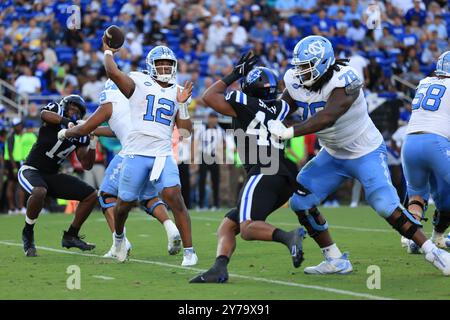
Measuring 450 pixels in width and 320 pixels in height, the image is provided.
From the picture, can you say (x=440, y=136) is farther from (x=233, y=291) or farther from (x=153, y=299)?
(x=153, y=299)

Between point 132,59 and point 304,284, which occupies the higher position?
point 132,59

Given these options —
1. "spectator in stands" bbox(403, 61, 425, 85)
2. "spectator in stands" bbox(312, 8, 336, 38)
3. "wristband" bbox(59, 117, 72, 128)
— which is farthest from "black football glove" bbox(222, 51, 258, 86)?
"spectator in stands" bbox(312, 8, 336, 38)

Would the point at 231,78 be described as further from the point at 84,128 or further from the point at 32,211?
the point at 32,211

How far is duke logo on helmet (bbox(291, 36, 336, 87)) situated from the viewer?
23.9ft

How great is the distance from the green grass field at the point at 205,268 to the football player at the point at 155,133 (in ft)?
2.07

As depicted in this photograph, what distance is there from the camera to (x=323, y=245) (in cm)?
779

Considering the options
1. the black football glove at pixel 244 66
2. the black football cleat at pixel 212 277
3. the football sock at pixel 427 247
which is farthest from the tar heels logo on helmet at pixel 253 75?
the football sock at pixel 427 247

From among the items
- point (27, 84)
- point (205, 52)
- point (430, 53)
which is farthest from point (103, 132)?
point (430, 53)

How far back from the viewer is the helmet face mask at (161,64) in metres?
8.52

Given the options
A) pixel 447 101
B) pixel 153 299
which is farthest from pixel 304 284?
pixel 447 101

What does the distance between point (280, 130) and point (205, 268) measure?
1926 mm

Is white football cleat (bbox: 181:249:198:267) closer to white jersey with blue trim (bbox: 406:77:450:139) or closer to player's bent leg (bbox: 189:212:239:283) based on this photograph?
player's bent leg (bbox: 189:212:239:283)
